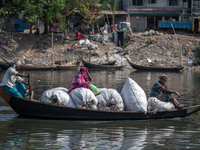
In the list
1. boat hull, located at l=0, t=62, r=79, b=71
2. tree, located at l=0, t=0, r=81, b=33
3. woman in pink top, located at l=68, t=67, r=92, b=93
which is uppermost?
tree, located at l=0, t=0, r=81, b=33

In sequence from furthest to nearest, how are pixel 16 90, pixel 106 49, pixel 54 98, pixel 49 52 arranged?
pixel 106 49 < pixel 49 52 < pixel 16 90 < pixel 54 98

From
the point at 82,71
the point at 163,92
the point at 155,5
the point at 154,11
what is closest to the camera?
the point at 163,92

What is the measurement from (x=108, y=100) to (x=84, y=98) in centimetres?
58

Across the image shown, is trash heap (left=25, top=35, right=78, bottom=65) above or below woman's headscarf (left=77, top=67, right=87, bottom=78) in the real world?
above

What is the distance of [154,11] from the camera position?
100 ft

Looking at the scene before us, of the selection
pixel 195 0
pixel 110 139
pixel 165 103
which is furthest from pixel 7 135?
pixel 195 0

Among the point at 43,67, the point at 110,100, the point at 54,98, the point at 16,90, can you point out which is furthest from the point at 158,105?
the point at 43,67

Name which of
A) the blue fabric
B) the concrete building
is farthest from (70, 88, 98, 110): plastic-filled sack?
the concrete building

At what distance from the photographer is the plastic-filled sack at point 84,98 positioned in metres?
7.06

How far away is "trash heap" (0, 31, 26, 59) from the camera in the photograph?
24.5 m

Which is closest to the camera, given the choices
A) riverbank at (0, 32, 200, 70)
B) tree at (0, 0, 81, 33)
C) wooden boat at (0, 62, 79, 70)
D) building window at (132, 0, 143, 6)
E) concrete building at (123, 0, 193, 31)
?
wooden boat at (0, 62, 79, 70)

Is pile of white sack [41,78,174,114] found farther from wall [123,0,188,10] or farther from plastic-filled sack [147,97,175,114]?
wall [123,0,188,10]

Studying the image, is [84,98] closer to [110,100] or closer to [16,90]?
[110,100]

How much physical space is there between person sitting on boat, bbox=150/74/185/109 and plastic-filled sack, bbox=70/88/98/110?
1507 millimetres
